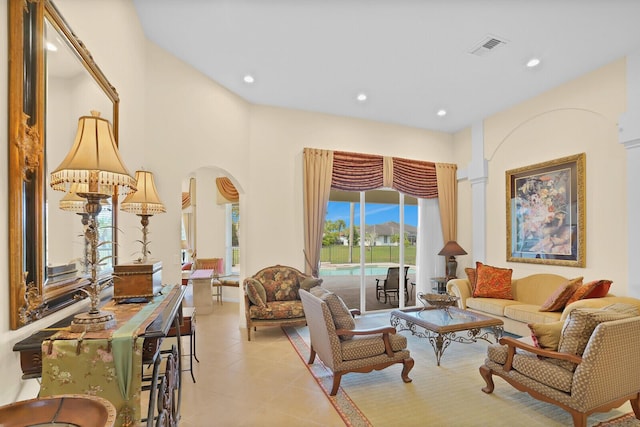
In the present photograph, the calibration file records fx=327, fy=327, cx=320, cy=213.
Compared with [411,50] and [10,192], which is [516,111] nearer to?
[411,50]

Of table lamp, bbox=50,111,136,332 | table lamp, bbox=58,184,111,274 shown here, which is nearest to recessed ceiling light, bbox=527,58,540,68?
table lamp, bbox=50,111,136,332

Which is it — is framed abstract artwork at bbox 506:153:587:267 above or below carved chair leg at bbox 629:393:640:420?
above

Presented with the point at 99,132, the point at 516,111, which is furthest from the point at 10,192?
the point at 516,111

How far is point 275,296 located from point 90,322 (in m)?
3.57

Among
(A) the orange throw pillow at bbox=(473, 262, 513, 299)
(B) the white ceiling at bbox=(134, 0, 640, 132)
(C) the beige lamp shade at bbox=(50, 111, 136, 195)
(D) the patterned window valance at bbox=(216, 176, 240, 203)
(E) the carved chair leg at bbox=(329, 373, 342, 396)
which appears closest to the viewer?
(C) the beige lamp shade at bbox=(50, 111, 136, 195)

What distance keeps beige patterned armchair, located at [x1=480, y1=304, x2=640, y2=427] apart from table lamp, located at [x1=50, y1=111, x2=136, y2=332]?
2.99 metres

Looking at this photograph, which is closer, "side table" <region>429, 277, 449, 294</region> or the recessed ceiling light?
the recessed ceiling light

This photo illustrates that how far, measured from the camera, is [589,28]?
3.47 m

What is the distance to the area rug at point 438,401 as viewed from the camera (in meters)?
2.59

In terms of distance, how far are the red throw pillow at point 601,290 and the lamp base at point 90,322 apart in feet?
15.9

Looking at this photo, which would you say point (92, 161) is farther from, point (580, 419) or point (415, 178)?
point (415, 178)

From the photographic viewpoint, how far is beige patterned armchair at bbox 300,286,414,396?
9.90 feet

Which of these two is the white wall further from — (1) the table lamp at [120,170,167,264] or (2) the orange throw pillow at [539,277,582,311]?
(1) the table lamp at [120,170,167,264]

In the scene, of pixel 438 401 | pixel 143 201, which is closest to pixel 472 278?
pixel 438 401
